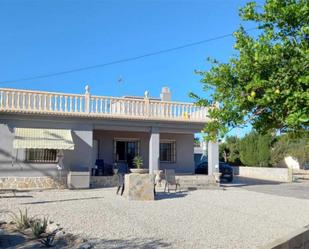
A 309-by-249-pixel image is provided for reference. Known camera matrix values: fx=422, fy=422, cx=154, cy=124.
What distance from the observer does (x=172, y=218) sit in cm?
1209

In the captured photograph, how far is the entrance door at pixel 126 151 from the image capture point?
88.5 feet

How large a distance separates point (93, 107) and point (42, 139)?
3472mm

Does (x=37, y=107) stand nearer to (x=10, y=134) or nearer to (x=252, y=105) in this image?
(x=10, y=134)

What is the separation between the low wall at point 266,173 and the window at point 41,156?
20.0 meters

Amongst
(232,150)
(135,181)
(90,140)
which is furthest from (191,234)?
(232,150)

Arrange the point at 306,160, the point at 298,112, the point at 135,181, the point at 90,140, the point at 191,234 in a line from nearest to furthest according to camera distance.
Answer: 1. the point at 298,112
2. the point at 191,234
3. the point at 135,181
4. the point at 90,140
5. the point at 306,160

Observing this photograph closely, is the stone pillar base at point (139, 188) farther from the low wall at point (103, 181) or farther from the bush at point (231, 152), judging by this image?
the bush at point (231, 152)

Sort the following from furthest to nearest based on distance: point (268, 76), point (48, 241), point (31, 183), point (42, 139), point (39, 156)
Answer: point (39, 156) < point (31, 183) < point (42, 139) < point (48, 241) < point (268, 76)

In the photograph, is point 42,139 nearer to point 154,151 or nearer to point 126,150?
point 154,151

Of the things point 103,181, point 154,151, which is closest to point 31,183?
point 103,181

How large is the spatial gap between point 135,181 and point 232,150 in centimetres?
3116

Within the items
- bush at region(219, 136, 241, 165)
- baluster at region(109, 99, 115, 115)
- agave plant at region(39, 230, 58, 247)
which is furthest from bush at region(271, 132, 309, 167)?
agave plant at region(39, 230, 58, 247)

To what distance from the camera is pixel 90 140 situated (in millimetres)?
22375

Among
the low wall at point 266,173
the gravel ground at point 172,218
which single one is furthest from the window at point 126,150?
the low wall at point 266,173
